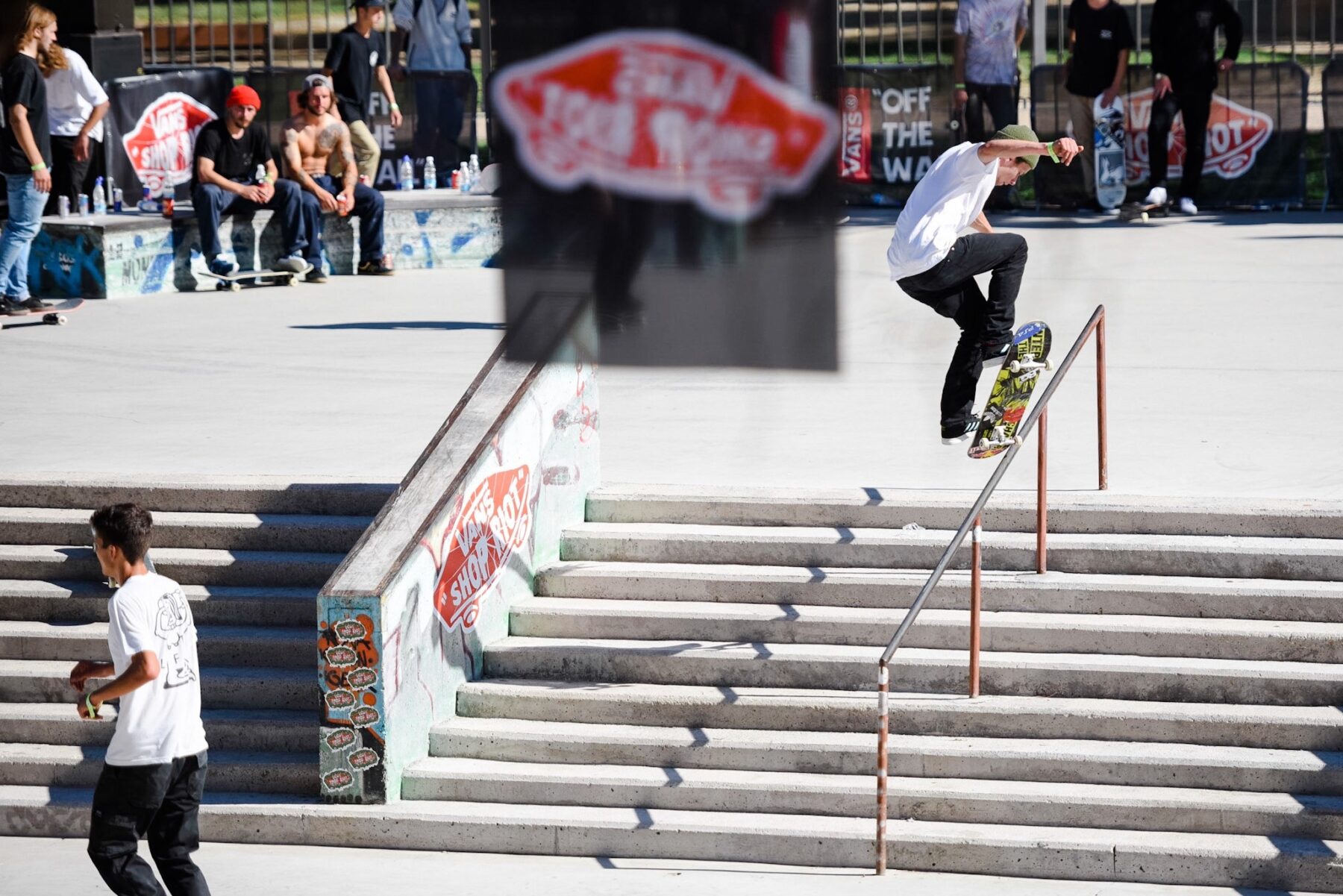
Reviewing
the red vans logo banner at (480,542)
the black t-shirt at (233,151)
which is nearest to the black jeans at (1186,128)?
the black t-shirt at (233,151)

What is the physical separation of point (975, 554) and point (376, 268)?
10.0 m

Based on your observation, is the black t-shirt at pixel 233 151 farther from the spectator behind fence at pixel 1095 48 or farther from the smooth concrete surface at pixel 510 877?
the smooth concrete surface at pixel 510 877

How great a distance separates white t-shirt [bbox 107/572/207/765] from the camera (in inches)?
243

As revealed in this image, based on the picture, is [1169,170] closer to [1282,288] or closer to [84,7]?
[1282,288]

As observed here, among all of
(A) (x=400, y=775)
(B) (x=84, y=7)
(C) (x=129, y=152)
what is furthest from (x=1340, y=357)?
(B) (x=84, y=7)

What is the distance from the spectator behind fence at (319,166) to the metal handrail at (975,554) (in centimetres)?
858

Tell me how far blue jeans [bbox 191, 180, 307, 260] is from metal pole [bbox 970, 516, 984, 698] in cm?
907

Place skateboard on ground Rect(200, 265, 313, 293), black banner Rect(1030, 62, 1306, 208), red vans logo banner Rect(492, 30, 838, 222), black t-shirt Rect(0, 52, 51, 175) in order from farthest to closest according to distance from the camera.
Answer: black banner Rect(1030, 62, 1306, 208), skateboard on ground Rect(200, 265, 313, 293), black t-shirt Rect(0, 52, 51, 175), red vans logo banner Rect(492, 30, 838, 222)

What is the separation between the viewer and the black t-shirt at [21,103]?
44.6 feet

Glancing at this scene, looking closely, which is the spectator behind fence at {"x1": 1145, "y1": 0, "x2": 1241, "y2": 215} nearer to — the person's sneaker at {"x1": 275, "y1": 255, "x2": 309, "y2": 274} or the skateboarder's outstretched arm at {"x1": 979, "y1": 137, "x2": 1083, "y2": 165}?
the person's sneaker at {"x1": 275, "y1": 255, "x2": 309, "y2": 274}

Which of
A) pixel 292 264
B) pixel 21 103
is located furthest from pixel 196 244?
pixel 21 103

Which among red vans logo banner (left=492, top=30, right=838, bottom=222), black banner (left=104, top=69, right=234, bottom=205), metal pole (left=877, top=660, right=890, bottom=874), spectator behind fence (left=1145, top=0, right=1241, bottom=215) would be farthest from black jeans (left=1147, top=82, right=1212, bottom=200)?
red vans logo banner (left=492, top=30, right=838, bottom=222)

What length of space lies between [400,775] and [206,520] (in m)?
1.99

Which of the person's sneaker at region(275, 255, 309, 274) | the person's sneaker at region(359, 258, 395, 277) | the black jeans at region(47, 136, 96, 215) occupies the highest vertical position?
the black jeans at region(47, 136, 96, 215)
